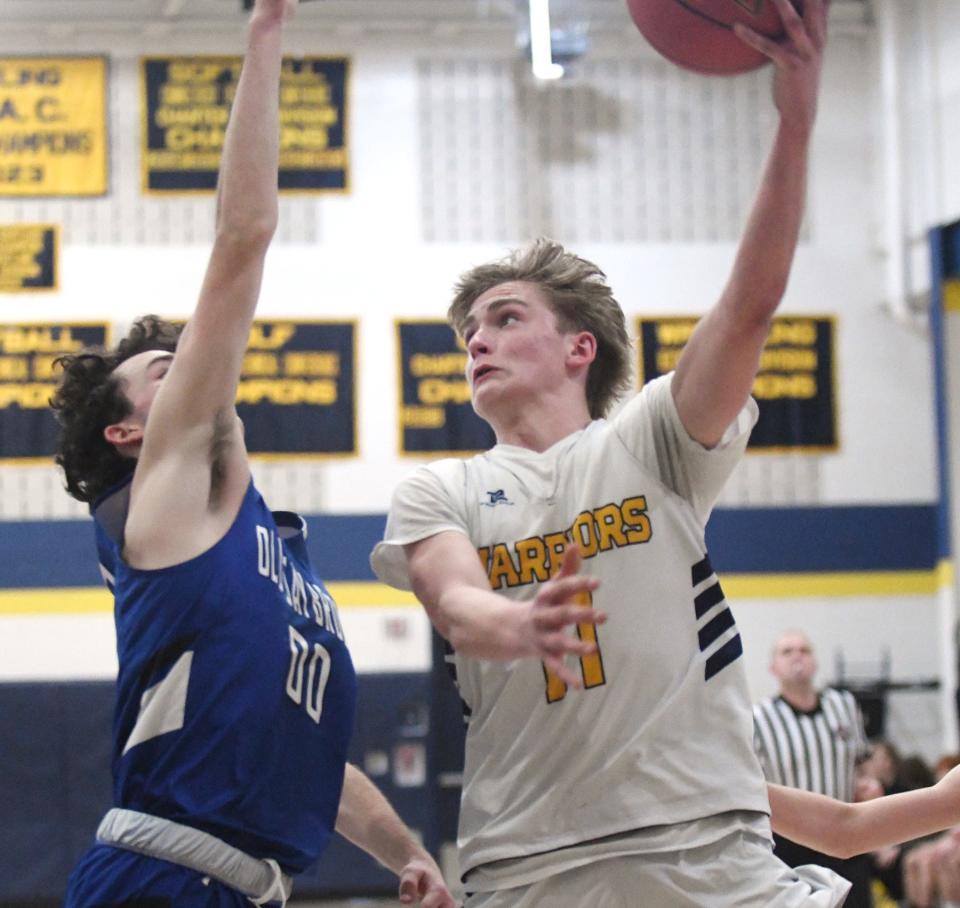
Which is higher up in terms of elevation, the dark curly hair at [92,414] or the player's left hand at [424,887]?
the dark curly hair at [92,414]

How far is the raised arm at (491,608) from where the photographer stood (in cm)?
246

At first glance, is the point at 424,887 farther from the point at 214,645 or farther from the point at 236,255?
the point at 236,255

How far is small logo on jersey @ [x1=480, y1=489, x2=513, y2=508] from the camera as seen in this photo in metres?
3.19

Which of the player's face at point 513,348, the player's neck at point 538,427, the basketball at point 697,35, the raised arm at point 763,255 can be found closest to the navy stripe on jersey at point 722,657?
the raised arm at point 763,255

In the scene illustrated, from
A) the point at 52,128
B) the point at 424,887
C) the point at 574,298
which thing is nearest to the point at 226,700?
the point at 424,887

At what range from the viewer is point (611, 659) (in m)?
3.02

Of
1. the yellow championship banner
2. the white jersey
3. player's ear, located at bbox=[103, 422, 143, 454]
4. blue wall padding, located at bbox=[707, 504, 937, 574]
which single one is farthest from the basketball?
the yellow championship banner

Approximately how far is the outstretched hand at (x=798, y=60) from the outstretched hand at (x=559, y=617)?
3.00ft

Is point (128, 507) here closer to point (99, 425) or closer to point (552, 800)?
point (99, 425)

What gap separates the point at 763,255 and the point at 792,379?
36.5ft

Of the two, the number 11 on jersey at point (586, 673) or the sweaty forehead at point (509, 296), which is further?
the sweaty forehead at point (509, 296)

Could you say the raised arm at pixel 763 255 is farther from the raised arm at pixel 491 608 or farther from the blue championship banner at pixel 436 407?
the blue championship banner at pixel 436 407

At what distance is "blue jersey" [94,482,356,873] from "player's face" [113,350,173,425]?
0.23 m

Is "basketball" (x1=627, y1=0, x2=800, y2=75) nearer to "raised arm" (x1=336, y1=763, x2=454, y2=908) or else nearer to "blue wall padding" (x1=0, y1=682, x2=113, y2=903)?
"raised arm" (x1=336, y1=763, x2=454, y2=908)
